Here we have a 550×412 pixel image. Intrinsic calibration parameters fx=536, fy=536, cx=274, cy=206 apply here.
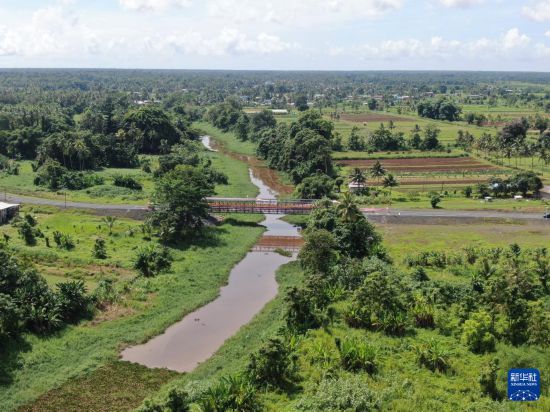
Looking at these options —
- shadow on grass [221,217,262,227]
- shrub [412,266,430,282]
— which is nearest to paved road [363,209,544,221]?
shadow on grass [221,217,262,227]

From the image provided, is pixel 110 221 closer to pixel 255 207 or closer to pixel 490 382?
pixel 255 207

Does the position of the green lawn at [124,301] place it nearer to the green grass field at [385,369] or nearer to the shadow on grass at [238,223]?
the shadow on grass at [238,223]

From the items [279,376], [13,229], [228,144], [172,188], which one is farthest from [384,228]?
[228,144]

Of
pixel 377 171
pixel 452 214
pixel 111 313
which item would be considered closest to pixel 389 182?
pixel 377 171

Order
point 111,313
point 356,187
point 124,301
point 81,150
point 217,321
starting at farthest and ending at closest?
point 81,150, point 356,187, point 124,301, point 217,321, point 111,313

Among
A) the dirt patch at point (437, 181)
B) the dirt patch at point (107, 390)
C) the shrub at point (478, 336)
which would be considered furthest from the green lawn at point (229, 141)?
the shrub at point (478, 336)
